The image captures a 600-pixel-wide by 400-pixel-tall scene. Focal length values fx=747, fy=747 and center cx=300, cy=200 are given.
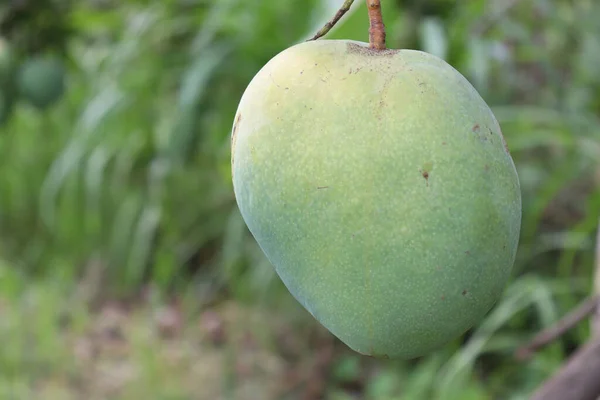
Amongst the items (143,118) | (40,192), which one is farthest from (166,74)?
(40,192)

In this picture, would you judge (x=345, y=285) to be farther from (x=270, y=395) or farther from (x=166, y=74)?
(x=166, y=74)

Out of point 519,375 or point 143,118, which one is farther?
A: point 143,118

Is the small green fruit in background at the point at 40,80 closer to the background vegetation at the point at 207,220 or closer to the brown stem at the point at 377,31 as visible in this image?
the background vegetation at the point at 207,220

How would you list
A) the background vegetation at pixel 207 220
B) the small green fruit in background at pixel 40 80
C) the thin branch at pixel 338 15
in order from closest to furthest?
the thin branch at pixel 338 15
the small green fruit in background at pixel 40 80
the background vegetation at pixel 207 220

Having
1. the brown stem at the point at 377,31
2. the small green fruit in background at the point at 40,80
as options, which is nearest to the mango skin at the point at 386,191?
the brown stem at the point at 377,31

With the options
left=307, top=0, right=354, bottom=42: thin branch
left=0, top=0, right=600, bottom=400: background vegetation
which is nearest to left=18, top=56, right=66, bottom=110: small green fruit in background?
left=0, top=0, right=600, bottom=400: background vegetation

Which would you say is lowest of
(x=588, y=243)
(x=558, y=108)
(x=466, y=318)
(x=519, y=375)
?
(x=519, y=375)

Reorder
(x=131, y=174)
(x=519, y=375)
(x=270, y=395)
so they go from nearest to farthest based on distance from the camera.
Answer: (x=519, y=375) → (x=270, y=395) → (x=131, y=174)

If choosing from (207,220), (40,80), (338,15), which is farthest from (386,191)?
(207,220)
